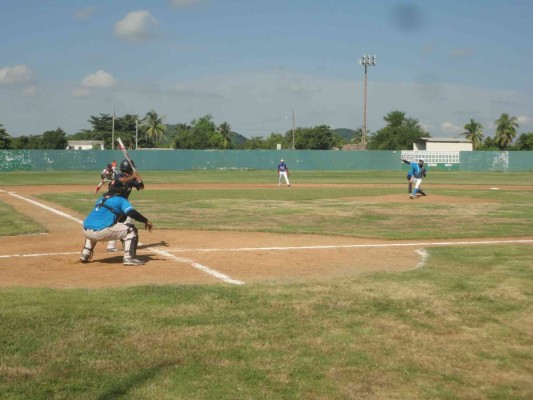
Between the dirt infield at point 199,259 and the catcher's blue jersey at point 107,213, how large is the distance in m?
0.68

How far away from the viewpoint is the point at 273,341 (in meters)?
6.15

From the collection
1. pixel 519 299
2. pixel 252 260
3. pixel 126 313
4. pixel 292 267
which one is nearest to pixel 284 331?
pixel 126 313

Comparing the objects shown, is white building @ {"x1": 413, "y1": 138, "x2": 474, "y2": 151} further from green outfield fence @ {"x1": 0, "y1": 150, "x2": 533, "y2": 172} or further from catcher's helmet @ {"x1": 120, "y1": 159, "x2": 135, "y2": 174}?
catcher's helmet @ {"x1": 120, "y1": 159, "x2": 135, "y2": 174}

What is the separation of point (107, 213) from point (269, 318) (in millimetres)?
4812

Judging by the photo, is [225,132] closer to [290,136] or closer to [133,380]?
[290,136]

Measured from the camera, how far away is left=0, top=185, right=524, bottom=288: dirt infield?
30.8ft

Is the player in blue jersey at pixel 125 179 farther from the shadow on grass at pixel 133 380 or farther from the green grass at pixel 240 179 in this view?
the green grass at pixel 240 179

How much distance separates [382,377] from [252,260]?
595 cm

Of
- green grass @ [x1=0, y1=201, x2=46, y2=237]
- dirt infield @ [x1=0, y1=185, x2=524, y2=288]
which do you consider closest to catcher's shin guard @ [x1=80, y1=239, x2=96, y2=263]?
dirt infield @ [x1=0, y1=185, x2=524, y2=288]

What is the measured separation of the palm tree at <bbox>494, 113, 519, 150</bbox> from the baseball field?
10257cm

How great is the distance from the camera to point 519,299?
7.86 meters

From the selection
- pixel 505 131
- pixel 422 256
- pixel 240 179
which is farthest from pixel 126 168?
pixel 505 131

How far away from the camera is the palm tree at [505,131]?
10938cm

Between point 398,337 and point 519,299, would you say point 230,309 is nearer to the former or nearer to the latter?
point 398,337
